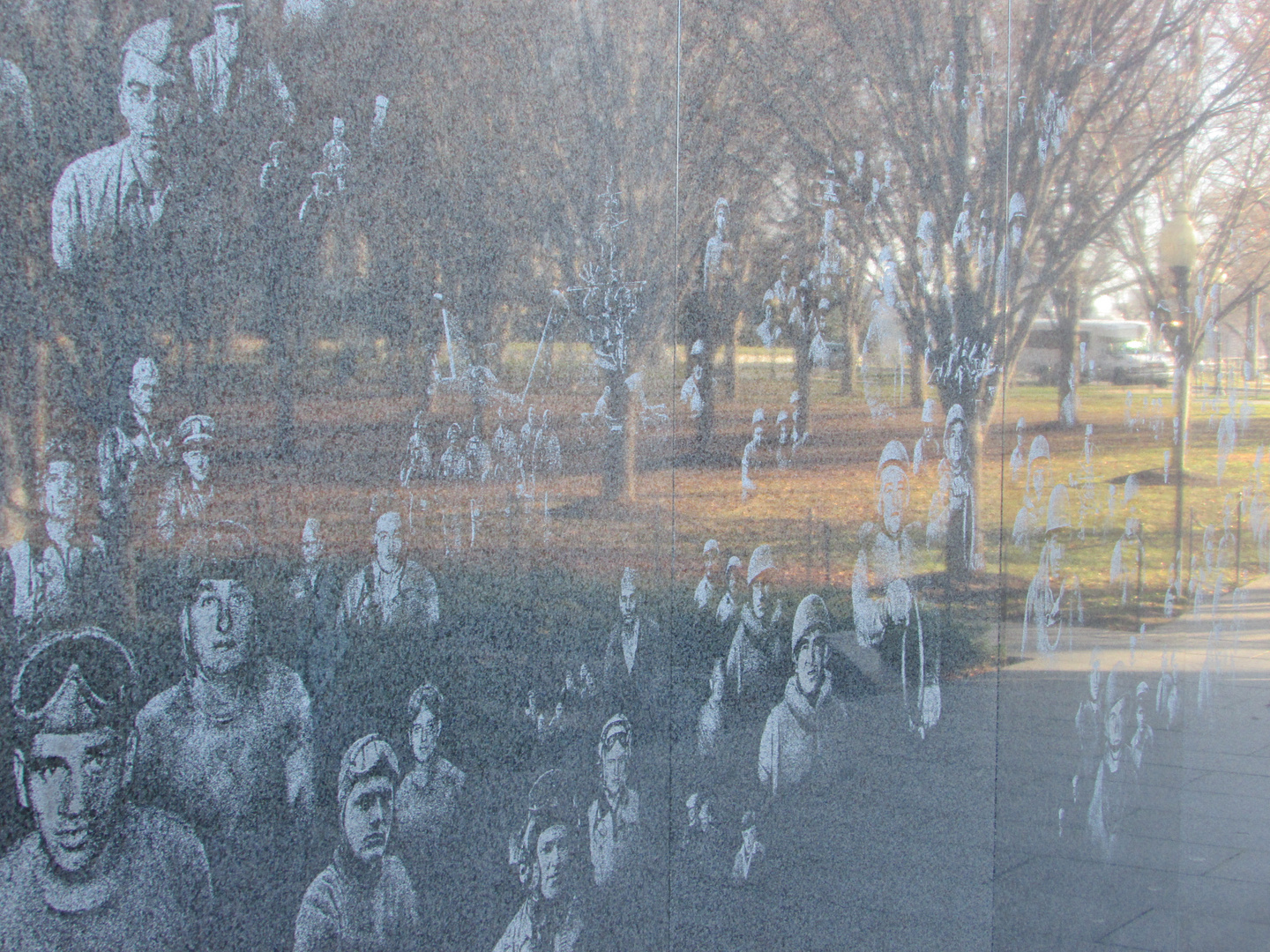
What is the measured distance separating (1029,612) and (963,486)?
2.02 feet

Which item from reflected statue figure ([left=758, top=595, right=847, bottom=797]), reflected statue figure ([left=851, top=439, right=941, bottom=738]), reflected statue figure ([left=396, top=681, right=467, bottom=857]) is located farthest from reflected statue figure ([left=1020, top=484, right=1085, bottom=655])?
reflected statue figure ([left=396, top=681, right=467, bottom=857])

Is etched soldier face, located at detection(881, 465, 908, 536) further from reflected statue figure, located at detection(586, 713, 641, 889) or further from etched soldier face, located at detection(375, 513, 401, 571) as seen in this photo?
etched soldier face, located at detection(375, 513, 401, 571)

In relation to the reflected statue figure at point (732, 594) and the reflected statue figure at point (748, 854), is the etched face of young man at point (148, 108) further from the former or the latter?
the reflected statue figure at point (748, 854)

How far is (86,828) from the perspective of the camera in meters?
2.33

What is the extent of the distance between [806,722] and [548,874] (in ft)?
3.42

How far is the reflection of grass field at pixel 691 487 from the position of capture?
2656 mm

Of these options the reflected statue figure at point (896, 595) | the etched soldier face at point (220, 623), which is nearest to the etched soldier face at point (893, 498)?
the reflected statue figure at point (896, 595)

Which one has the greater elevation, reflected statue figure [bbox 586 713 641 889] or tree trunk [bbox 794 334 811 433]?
tree trunk [bbox 794 334 811 433]

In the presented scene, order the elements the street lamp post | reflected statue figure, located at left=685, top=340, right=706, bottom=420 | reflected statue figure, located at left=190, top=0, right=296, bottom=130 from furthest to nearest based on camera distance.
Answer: the street lamp post < reflected statue figure, located at left=685, top=340, right=706, bottom=420 < reflected statue figure, located at left=190, top=0, right=296, bottom=130

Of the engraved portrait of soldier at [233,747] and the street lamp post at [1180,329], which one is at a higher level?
the street lamp post at [1180,329]

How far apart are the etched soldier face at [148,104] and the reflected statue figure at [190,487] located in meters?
0.55

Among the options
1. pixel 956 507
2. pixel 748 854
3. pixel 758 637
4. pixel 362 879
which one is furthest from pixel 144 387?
pixel 956 507

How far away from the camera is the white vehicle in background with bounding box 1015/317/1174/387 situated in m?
4.56

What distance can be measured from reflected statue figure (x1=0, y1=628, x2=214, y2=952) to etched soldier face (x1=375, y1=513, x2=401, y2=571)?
0.59 meters
